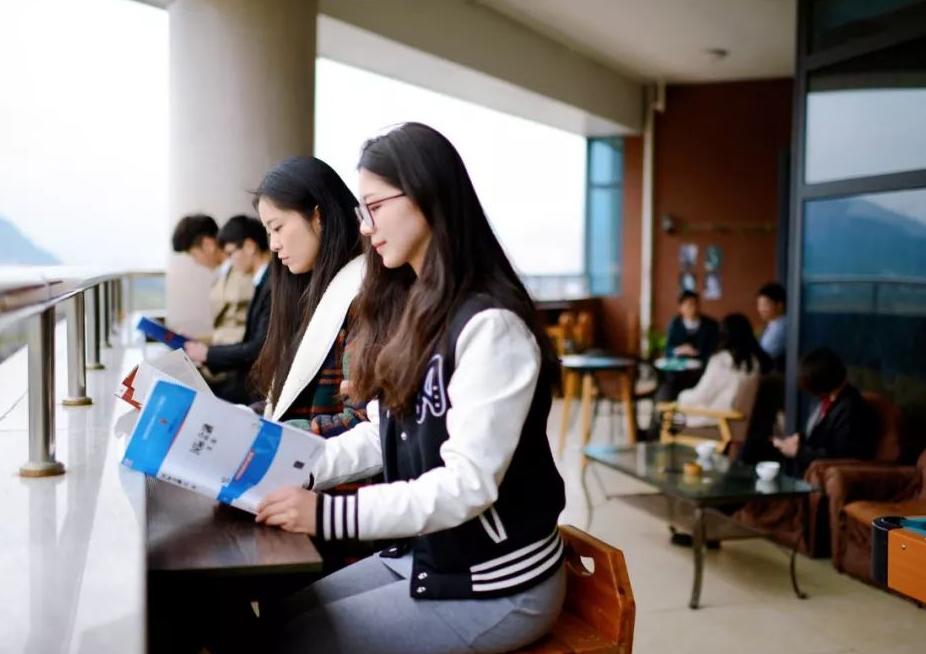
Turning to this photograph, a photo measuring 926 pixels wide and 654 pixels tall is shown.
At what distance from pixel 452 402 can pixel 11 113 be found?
24.2 feet

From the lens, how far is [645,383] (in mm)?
10336

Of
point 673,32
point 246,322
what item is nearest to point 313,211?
point 246,322

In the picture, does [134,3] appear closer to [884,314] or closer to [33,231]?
[33,231]

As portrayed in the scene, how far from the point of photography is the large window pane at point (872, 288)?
4996 mm

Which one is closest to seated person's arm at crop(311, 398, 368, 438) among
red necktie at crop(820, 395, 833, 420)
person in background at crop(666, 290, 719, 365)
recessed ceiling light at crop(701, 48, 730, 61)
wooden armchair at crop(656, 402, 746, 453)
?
red necktie at crop(820, 395, 833, 420)

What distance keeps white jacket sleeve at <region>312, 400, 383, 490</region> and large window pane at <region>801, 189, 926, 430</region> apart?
3.81 metres

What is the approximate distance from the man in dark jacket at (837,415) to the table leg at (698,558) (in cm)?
102

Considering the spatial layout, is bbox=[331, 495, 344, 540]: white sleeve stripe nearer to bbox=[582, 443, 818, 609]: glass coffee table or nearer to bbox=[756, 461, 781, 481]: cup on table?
bbox=[582, 443, 818, 609]: glass coffee table

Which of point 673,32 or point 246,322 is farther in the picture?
point 673,32

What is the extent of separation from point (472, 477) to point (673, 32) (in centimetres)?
903

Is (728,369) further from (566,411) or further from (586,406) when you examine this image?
(566,411)

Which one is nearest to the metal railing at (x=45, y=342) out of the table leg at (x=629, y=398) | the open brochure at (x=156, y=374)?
the open brochure at (x=156, y=374)

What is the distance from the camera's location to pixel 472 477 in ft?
4.89

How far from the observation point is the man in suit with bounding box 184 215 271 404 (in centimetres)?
371
